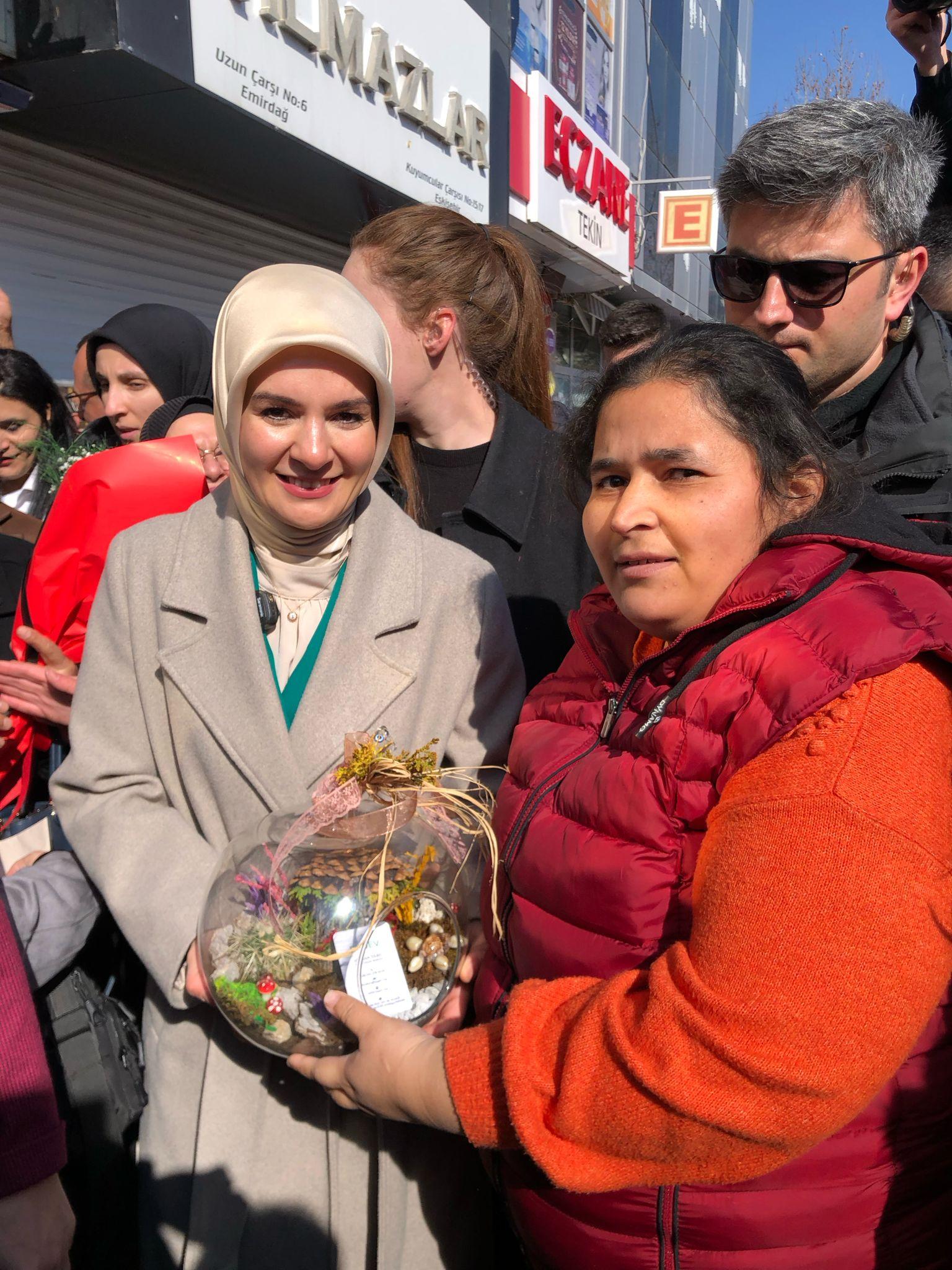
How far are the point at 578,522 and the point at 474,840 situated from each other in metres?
1.04

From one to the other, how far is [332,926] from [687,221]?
13.9 m

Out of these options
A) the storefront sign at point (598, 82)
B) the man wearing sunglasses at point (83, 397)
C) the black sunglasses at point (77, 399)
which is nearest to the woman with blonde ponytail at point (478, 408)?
the black sunglasses at point (77, 399)

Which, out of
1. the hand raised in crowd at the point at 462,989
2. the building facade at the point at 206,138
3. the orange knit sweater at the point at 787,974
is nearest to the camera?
the orange knit sweater at the point at 787,974

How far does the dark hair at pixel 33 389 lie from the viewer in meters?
3.29

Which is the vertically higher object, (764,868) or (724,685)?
(724,685)

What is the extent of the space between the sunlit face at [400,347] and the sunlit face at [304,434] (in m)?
0.56

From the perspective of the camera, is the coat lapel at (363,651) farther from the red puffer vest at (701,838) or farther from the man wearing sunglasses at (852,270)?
the man wearing sunglasses at (852,270)

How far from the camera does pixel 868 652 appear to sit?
100 centimetres

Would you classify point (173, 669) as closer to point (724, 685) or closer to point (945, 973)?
point (724, 685)

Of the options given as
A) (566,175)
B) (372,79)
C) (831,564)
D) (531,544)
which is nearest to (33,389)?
(531,544)

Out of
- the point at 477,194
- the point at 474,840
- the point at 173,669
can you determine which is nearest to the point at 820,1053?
the point at 474,840

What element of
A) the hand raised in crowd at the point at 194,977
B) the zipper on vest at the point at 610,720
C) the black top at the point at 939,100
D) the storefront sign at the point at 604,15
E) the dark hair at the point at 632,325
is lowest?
the hand raised in crowd at the point at 194,977

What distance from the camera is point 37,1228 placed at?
1.32m

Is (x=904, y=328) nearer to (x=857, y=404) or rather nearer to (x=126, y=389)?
(x=857, y=404)
